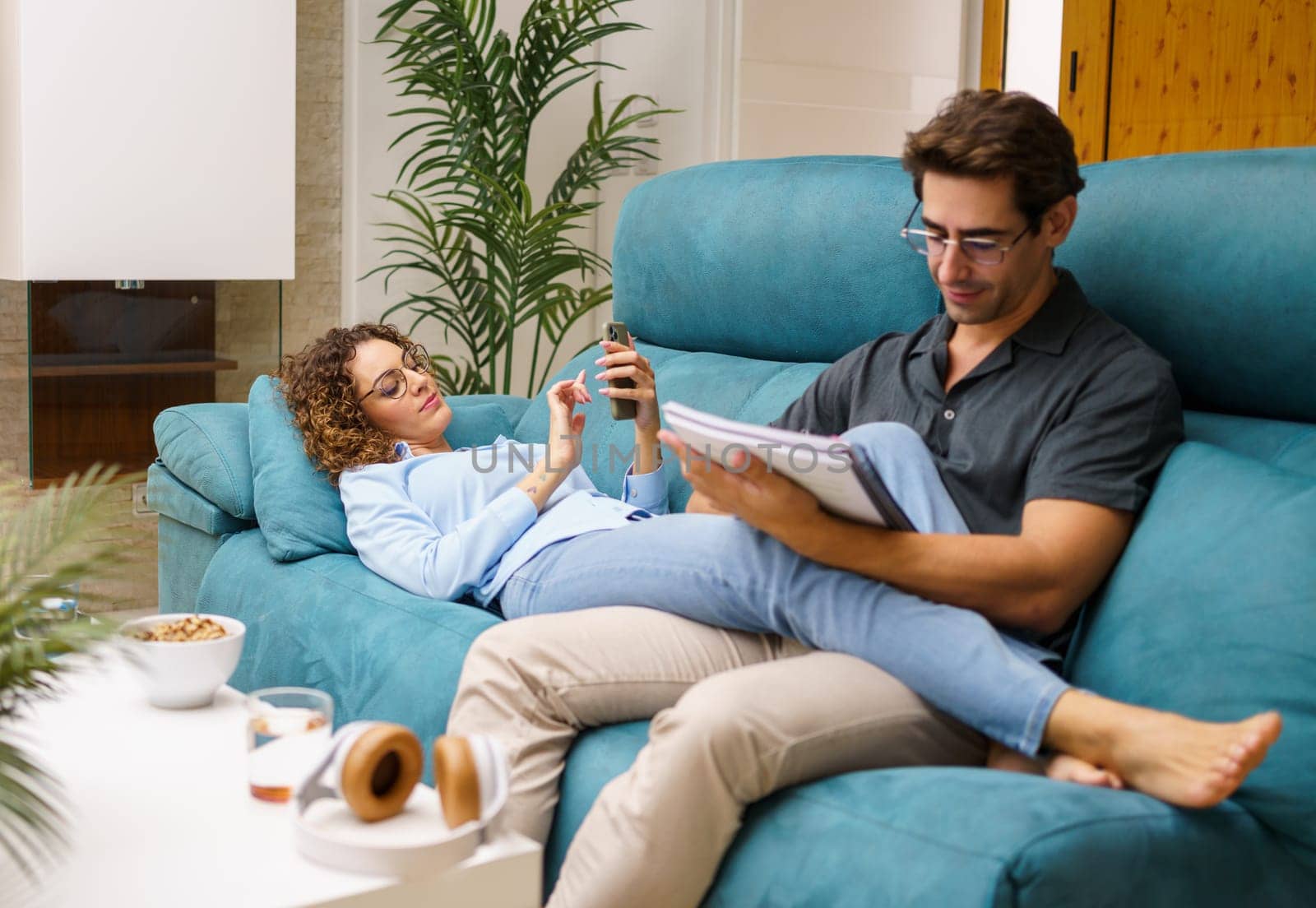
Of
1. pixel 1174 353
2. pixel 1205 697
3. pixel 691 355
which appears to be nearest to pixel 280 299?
pixel 691 355

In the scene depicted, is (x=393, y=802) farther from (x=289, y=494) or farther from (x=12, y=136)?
(x=12, y=136)

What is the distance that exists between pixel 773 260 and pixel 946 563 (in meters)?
0.97

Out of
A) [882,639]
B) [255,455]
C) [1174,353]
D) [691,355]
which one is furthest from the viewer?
[691,355]

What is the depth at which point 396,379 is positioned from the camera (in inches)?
91.5

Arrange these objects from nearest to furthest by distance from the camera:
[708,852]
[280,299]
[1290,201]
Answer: [708,852] < [1290,201] < [280,299]

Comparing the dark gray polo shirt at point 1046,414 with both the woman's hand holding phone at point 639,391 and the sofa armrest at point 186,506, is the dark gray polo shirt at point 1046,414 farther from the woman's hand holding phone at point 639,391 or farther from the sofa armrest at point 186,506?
the sofa armrest at point 186,506

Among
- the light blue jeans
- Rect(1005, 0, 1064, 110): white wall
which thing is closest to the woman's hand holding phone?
the light blue jeans

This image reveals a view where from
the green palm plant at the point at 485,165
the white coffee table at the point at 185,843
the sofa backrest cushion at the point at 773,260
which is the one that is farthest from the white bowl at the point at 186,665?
the green palm plant at the point at 485,165

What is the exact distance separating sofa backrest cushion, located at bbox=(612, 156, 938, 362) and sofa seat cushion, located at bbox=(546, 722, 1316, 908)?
94cm

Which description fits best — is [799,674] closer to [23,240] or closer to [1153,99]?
[23,240]

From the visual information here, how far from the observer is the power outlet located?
3258 millimetres

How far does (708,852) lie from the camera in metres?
1.30

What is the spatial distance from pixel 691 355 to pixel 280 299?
1.37 m

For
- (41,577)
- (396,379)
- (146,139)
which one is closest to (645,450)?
(396,379)
